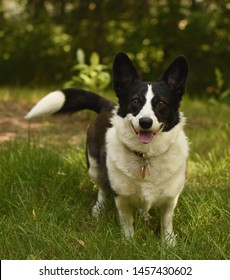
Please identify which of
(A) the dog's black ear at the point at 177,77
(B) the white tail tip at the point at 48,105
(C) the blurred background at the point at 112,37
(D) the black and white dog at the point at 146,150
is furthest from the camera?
(C) the blurred background at the point at 112,37

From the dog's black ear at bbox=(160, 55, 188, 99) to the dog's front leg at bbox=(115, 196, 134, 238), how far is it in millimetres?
717

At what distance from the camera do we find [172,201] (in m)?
3.08

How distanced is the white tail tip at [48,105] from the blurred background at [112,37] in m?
4.60

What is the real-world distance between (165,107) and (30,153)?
1438 millimetres

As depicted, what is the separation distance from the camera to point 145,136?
2861mm

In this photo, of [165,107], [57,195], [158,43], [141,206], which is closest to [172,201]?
[141,206]

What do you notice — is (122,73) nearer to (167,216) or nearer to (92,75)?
(167,216)

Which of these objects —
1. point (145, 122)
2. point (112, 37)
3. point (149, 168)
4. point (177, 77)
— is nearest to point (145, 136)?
point (145, 122)

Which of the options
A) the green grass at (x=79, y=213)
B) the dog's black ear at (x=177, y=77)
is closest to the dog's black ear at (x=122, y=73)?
the dog's black ear at (x=177, y=77)

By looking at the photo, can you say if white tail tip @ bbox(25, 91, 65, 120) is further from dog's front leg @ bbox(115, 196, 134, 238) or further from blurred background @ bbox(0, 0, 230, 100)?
blurred background @ bbox(0, 0, 230, 100)

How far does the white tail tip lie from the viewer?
357 cm

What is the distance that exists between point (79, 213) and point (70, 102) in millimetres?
862

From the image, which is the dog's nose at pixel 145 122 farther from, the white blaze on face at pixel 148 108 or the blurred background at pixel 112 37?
the blurred background at pixel 112 37

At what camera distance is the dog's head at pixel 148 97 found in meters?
2.81
